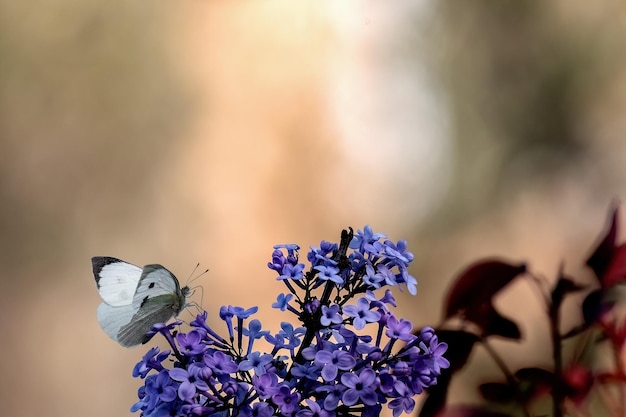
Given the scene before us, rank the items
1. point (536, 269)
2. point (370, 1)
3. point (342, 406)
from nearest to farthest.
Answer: point (342, 406)
point (536, 269)
point (370, 1)

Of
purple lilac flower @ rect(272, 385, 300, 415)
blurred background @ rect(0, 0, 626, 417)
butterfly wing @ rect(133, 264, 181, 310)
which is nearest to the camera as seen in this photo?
purple lilac flower @ rect(272, 385, 300, 415)

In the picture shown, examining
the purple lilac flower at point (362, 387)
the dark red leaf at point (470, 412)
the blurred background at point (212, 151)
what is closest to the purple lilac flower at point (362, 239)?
the purple lilac flower at point (362, 387)

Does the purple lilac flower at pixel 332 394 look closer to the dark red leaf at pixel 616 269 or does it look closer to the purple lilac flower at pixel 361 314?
the purple lilac flower at pixel 361 314

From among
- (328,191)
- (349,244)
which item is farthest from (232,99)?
(349,244)

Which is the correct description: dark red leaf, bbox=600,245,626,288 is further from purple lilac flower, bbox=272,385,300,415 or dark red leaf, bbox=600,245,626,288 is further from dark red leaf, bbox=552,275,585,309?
purple lilac flower, bbox=272,385,300,415

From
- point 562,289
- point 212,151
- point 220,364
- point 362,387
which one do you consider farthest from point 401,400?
point 212,151

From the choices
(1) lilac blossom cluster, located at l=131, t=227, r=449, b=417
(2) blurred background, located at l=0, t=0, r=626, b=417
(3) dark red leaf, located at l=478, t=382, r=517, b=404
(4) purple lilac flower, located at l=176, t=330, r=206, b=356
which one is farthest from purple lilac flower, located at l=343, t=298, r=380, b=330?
(2) blurred background, located at l=0, t=0, r=626, b=417

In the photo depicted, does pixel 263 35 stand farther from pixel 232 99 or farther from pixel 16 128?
pixel 16 128
